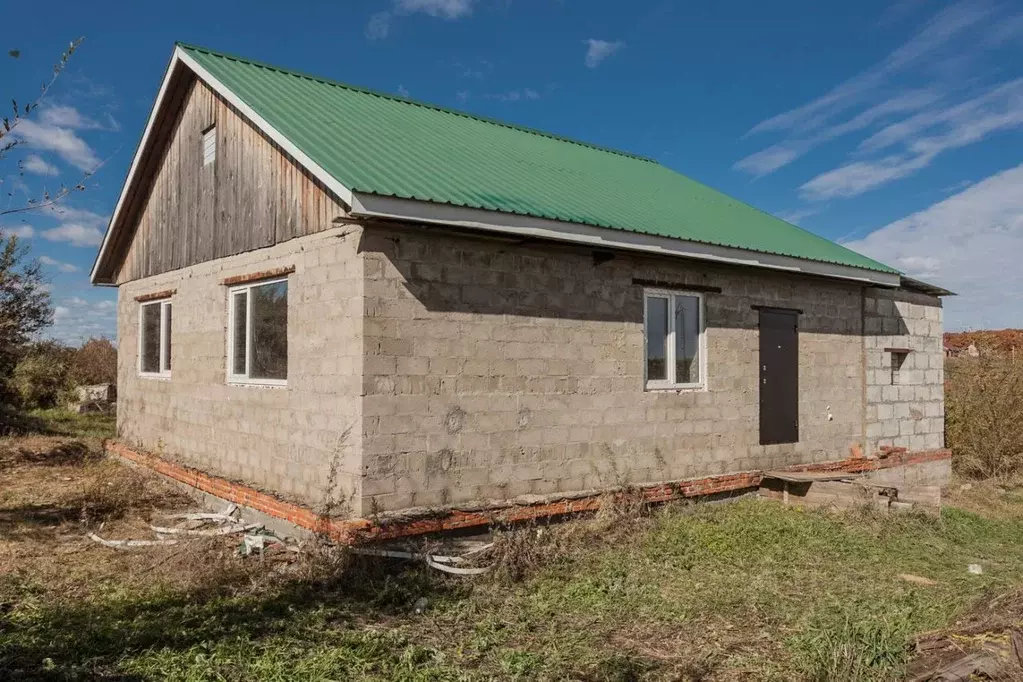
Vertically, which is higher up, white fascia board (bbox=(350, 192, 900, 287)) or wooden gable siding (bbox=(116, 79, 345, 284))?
wooden gable siding (bbox=(116, 79, 345, 284))

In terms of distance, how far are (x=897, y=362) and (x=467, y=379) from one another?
9756 mm

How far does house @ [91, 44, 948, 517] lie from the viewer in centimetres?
800

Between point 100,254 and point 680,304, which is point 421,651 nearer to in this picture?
point 680,304

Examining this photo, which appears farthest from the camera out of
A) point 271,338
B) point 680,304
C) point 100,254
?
point 100,254

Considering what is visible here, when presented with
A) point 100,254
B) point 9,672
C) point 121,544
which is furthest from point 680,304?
point 100,254

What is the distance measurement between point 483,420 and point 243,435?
11.3ft

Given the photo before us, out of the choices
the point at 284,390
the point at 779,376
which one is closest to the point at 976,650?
the point at 284,390

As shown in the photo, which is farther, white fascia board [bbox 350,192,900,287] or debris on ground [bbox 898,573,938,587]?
debris on ground [bbox 898,573,938,587]

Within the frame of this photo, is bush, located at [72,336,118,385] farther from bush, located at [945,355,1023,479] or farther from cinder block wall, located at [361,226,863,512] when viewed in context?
bush, located at [945,355,1023,479]

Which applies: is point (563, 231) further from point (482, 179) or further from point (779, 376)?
point (779, 376)

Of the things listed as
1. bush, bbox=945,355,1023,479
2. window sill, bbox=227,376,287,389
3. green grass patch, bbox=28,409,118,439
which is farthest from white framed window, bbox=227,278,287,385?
bush, bbox=945,355,1023,479

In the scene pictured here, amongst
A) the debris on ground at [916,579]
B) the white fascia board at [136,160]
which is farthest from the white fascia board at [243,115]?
the debris on ground at [916,579]

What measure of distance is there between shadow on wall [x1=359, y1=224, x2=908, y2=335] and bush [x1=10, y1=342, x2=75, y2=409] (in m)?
19.2

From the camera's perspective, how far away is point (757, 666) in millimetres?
5352
